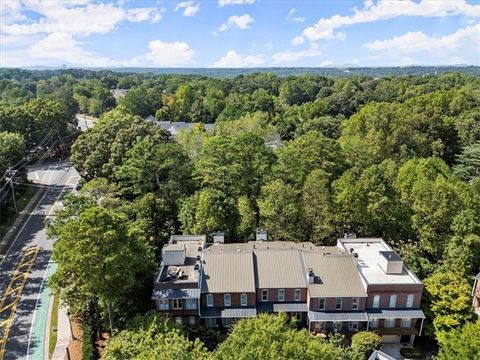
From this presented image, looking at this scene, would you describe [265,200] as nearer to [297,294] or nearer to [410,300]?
[297,294]

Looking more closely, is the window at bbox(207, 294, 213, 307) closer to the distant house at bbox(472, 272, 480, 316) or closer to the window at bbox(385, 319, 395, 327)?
the window at bbox(385, 319, 395, 327)

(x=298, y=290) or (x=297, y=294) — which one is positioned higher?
(x=298, y=290)

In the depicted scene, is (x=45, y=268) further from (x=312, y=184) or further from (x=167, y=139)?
(x=312, y=184)

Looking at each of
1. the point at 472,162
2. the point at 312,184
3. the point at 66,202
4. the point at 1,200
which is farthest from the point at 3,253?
the point at 472,162

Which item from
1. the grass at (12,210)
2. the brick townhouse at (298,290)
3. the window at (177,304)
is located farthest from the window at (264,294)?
the grass at (12,210)

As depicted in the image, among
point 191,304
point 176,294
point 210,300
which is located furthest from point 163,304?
point 210,300

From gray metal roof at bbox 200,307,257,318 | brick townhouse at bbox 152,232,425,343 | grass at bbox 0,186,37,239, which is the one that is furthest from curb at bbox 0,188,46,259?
gray metal roof at bbox 200,307,257,318
